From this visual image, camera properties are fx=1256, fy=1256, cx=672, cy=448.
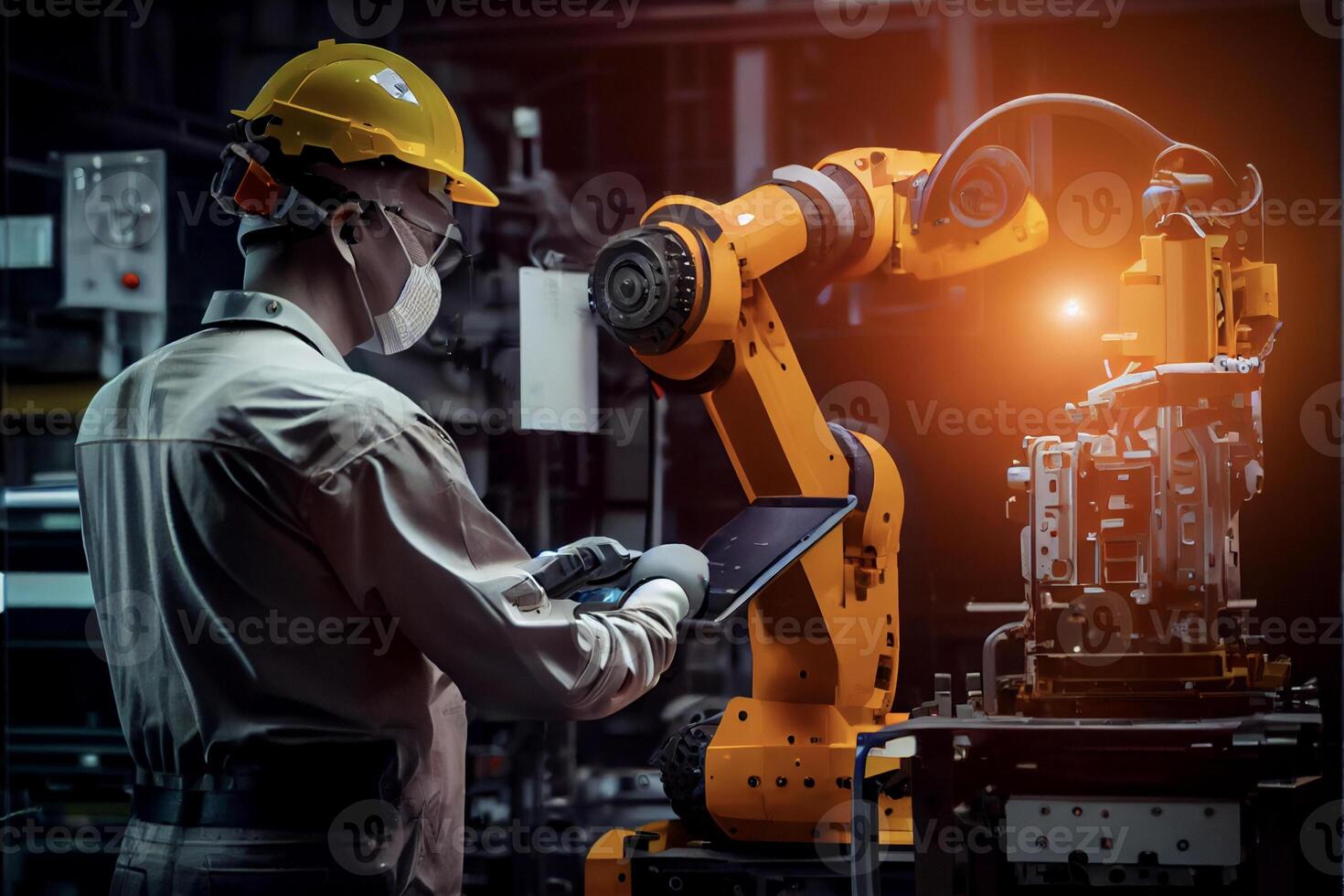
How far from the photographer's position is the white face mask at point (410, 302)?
2.37m

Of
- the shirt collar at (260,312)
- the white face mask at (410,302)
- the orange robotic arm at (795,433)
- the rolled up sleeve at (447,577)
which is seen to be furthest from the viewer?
the orange robotic arm at (795,433)

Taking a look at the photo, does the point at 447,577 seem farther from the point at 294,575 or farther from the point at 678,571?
the point at 678,571

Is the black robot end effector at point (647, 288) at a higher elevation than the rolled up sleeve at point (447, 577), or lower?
higher

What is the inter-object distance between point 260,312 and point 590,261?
11.0 feet

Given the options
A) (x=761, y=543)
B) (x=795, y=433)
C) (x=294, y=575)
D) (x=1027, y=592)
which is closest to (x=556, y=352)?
(x=795, y=433)

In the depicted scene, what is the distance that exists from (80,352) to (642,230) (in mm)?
2724

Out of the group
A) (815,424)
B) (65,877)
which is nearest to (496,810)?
(65,877)

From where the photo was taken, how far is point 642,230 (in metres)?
3.73

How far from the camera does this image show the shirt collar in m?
2.14

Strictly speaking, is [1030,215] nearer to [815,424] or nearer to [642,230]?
[815,424]

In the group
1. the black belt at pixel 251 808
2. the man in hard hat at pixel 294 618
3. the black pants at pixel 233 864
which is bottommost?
the black pants at pixel 233 864

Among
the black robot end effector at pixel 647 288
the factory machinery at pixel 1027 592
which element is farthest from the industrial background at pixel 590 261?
the black robot end effector at pixel 647 288

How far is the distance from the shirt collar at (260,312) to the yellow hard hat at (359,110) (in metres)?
0.29

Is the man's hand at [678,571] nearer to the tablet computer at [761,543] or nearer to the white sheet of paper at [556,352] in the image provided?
the tablet computer at [761,543]
